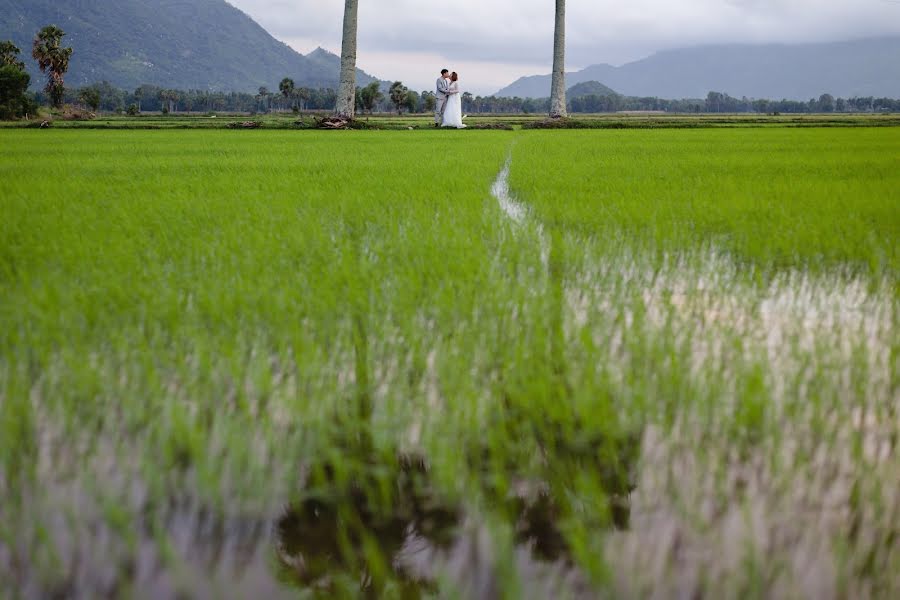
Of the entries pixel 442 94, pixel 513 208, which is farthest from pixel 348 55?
pixel 513 208

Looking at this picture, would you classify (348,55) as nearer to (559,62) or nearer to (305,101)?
(559,62)

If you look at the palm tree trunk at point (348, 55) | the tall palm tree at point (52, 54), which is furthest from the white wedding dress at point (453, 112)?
the tall palm tree at point (52, 54)

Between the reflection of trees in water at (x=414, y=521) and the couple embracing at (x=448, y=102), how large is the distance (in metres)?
22.8

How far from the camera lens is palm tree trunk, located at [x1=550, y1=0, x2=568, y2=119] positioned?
28438 millimetres

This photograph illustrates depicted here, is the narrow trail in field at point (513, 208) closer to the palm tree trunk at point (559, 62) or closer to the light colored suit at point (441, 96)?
the light colored suit at point (441, 96)

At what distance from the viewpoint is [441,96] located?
24.5m

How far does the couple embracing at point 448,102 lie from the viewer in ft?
77.2

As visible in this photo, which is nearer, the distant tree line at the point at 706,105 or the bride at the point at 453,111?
the bride at the point at 453,111

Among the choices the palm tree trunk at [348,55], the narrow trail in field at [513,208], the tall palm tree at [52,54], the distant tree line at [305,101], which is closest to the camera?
the narrow trail in field at [513,208]

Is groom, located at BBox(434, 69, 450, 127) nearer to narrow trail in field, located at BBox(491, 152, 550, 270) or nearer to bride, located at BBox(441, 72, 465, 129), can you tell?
bride, located at BBox(441, 72, 465, 129)

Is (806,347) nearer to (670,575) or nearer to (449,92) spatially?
(670,575)

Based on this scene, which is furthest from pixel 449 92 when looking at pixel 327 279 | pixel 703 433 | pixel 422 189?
pixel 703 433

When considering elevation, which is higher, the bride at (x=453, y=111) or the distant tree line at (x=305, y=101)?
the distant tree line at (x=305, y=101)

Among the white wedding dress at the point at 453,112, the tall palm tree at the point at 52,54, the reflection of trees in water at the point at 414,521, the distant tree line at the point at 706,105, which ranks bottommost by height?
the reflection of trees in water at the point at 414,521
